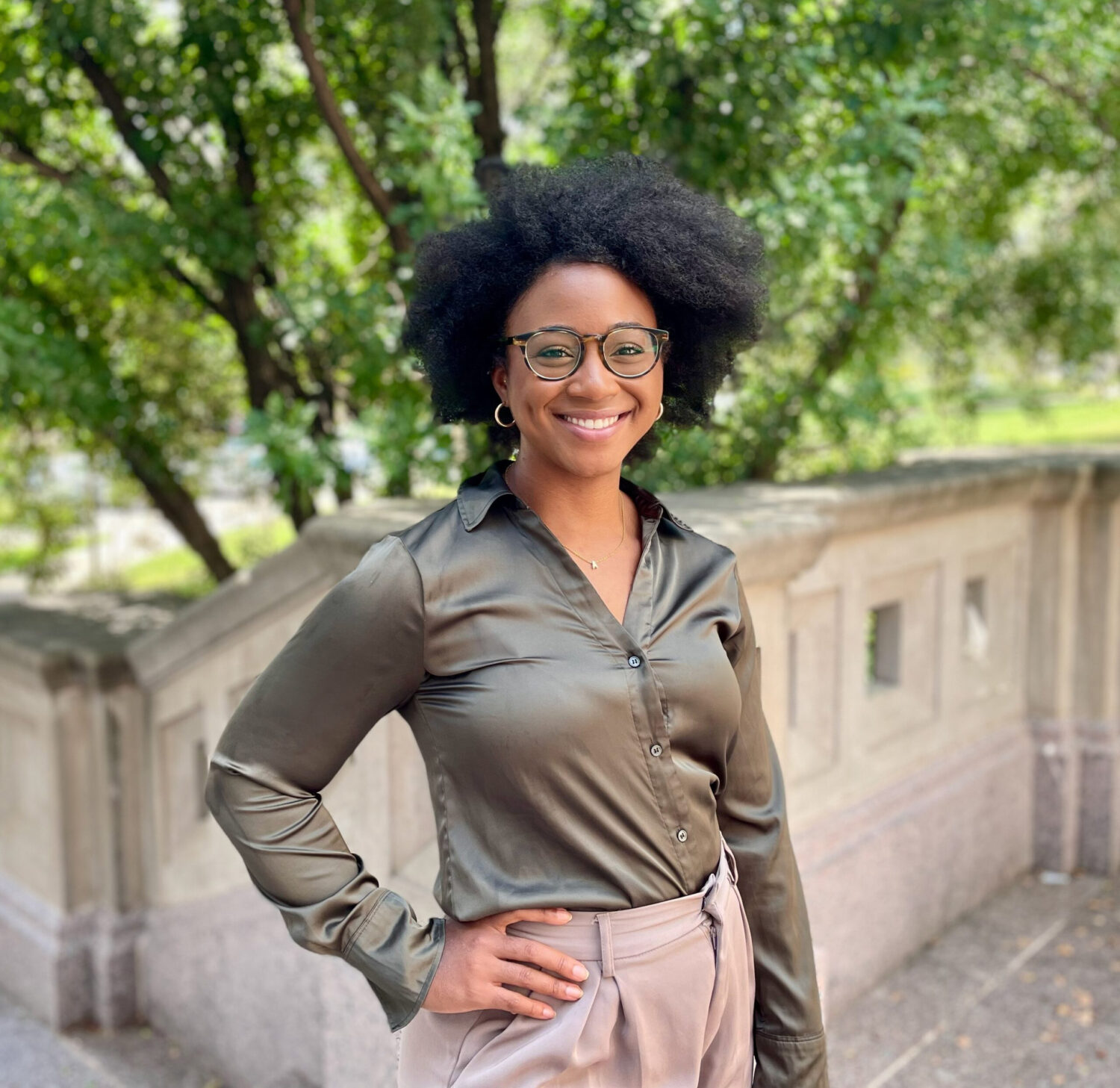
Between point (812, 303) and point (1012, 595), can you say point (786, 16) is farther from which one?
point (1012, 595)

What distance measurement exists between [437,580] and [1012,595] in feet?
13.4

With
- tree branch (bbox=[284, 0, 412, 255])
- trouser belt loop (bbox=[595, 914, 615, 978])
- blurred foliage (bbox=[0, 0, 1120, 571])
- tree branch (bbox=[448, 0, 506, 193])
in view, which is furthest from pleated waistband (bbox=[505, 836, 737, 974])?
tree branch (bbox=[448, 0, 506, 193])

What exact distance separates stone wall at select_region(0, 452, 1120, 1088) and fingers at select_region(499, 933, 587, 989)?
53.6 inches

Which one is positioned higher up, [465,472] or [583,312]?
[583,312]

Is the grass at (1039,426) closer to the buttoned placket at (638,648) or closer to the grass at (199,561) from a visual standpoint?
the grass at (199,561)

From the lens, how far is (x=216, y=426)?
19.4ft

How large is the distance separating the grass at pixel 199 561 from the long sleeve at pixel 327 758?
1.94 meters

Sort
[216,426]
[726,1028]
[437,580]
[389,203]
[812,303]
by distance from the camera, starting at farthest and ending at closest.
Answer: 1. [216,426]
2. [812,303]
3. [389,203]
4. [726,1028]
5. [437,580]

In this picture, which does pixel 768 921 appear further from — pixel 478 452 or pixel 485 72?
pixel 485 72

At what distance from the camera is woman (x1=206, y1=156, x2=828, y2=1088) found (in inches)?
70.7

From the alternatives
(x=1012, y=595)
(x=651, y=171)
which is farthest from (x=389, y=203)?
(x=1012, y=595)

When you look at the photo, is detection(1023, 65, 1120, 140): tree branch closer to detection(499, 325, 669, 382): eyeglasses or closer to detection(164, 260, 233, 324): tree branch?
detection(164, 260, 233, 324): tree branch

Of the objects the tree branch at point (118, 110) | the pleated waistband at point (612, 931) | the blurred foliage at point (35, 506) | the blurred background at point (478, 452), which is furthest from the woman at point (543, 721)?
the blurred foliage at point (35, 506)

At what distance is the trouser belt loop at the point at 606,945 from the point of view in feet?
6.02
